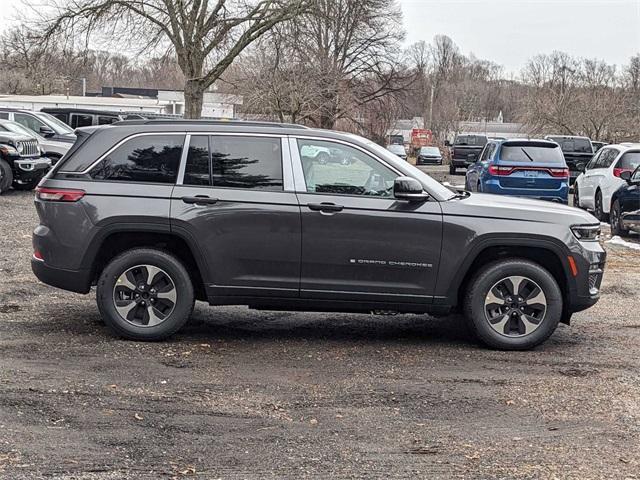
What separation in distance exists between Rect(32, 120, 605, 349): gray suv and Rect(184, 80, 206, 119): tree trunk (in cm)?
2245

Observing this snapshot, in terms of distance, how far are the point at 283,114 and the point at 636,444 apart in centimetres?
2884

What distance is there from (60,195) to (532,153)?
12.8 meters

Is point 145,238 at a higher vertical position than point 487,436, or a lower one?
higher

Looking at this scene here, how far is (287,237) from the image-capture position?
22.6ft

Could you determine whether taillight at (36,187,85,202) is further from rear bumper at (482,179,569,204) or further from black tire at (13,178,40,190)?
black tire at (13,178,40,190)

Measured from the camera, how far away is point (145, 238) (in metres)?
7.09

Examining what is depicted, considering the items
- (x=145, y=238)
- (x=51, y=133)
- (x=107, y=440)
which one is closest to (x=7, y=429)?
(x=107, y=440)

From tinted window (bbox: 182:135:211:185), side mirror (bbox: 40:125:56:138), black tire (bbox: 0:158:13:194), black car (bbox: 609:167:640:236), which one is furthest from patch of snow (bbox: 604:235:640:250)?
side mirror (bbox: 40:125:56:138)

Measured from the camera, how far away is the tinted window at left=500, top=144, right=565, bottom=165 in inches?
701

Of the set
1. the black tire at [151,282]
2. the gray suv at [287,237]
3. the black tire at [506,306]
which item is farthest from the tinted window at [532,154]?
the black tire at [151,282]

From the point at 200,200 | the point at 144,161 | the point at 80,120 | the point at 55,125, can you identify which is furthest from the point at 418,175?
the point at 80,120

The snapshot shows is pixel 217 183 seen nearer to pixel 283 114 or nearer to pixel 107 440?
pixel 107 440

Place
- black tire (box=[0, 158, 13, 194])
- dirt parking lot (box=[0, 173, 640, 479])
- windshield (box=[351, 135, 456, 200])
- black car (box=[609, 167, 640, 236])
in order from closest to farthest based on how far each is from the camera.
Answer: dirt parking lot (box=[0, 173, 640, 479]), windshield (box=[351, 135, 456, 200]), black car (box=[609, 167, 640, 236]), black tire (box=[0, 158, 13, 194])

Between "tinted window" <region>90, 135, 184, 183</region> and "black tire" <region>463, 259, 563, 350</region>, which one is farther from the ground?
"tinted window" <region>90, 135, 184, 183</region>
